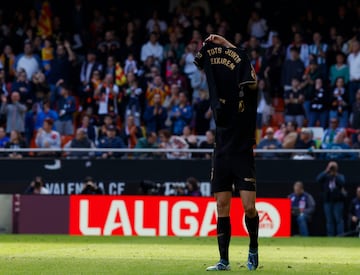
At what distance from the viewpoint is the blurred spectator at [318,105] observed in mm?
25406

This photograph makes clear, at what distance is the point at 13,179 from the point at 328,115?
26.0 feet

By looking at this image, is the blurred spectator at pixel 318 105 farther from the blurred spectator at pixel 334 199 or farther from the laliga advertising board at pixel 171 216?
the laliga advertising board at pixel 171 216

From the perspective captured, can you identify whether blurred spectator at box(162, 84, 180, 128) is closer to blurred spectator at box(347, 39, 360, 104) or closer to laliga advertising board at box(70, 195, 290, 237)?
blurred spectator at box(347, 39, 360, 104)

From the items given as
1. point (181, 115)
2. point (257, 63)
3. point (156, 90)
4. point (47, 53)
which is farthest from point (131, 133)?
point (47, 53)

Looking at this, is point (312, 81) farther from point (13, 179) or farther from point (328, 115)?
point (13, 179)

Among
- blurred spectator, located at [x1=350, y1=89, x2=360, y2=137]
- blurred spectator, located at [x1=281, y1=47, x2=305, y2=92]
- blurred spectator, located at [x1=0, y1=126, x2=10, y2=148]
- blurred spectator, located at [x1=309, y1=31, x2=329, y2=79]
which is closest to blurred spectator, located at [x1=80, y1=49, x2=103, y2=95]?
blurred spectator, located at [x1=0, y1=126, x2=10, y2=148]

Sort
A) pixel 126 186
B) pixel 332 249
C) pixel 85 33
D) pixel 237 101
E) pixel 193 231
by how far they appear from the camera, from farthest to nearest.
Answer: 1. pixel 85 33
2. pixel 126 186
3. pixel 193 231
4. pixel 332 249
5. pixel 237 101

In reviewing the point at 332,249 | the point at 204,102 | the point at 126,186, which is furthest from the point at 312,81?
the point at 332,249

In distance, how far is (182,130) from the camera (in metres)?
25.9

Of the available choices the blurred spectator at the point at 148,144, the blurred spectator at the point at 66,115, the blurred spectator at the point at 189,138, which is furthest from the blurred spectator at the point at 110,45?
the blurred spectator at the point at 189,138

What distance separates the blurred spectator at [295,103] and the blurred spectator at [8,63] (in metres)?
7.49

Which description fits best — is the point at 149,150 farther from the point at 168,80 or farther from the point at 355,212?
the point at 355,212

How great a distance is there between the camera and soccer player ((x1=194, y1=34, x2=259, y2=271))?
1145 centimetres

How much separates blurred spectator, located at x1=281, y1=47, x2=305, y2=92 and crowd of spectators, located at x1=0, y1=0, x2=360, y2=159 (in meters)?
0.03
